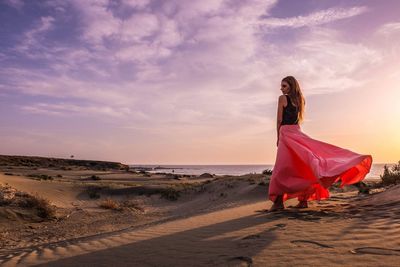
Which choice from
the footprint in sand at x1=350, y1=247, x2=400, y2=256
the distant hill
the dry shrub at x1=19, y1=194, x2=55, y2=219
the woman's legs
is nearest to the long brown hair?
the woman's legs

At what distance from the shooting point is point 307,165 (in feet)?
19.7

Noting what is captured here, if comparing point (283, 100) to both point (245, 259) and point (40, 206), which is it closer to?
point (245, 259)

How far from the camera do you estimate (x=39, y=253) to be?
15.2ft

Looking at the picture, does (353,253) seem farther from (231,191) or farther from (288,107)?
(231,191)

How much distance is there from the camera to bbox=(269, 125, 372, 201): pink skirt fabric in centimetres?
566

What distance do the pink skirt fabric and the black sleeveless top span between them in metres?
0.10

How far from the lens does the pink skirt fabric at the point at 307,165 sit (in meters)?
5.66

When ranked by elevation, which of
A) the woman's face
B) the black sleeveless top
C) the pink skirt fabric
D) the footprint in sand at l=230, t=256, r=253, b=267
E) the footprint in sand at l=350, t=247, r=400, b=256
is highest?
the woman's face

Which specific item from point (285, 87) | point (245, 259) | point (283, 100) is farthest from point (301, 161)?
point (245, 259)

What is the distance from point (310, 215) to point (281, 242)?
6.21 ft

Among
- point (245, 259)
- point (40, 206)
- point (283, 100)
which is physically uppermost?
point (283, 100)

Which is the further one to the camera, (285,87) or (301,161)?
(285,87)

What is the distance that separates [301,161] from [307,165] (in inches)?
7.3

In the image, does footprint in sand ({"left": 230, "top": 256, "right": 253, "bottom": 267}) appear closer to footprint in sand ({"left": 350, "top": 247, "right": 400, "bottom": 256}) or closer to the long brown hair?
footprint in sand ({"left": 350, "top": 247, "right": 400, "bottom": 256})
